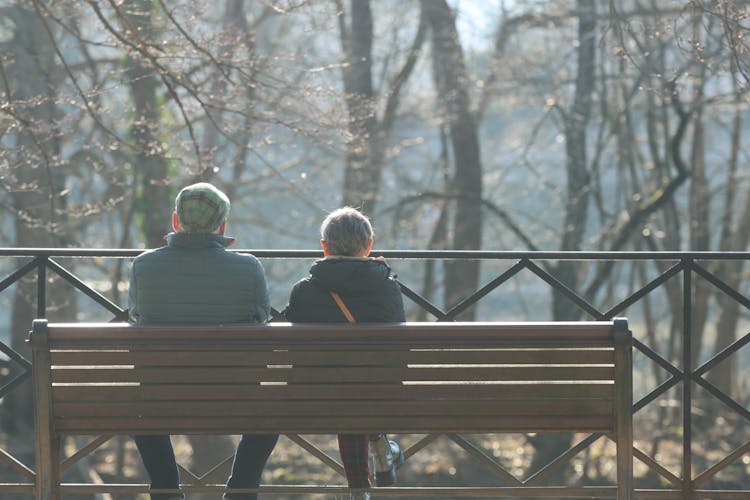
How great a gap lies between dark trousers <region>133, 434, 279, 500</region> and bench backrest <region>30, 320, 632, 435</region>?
Result: 1.08 feet

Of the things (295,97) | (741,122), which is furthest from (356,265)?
(741,122)

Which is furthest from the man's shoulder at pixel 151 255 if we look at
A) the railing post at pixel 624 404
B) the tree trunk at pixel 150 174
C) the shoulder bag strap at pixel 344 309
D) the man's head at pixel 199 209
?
the tree trunk at pixel 150 174

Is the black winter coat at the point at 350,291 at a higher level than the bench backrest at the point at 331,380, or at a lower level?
higher

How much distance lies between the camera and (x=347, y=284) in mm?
3812

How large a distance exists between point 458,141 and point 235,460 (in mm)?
12466

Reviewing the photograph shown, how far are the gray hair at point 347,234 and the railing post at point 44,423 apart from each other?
0.96 metres

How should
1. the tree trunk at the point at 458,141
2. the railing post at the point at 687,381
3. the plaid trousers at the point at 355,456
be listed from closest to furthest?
the plaid trousers at the point at 355,456 → the railing post at the point at 687,381 → the tree trunk at the point at 458,141

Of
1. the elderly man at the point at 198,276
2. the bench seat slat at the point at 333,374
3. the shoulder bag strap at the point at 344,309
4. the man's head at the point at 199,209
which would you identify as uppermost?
the man's head at the point at 199,209

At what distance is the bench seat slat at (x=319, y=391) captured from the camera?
364cm

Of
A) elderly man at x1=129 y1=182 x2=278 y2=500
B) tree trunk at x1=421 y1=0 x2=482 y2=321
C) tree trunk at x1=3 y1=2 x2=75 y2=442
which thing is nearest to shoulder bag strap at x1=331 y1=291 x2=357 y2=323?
elderly man at x1=129 y1=182 x2=278 y2=500

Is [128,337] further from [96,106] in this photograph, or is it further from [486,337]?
[96,106]

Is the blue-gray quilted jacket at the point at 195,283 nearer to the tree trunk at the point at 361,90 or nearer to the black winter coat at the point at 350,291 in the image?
the black winter coat at the point at 350,291

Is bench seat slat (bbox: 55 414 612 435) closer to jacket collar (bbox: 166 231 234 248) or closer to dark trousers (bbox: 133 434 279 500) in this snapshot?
dark trousers (bbox: 133 434 279 500)

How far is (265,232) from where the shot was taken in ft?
60.9
